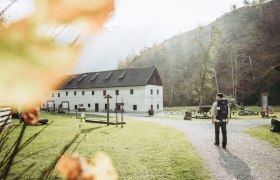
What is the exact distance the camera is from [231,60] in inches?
2849

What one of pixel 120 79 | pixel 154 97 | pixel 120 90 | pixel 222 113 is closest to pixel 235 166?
pixel 222 113

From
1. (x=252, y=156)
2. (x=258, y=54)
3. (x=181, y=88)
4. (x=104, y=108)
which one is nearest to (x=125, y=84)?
(x=104, y=108)

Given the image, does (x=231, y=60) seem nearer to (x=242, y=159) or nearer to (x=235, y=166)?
(x=242, y=159)

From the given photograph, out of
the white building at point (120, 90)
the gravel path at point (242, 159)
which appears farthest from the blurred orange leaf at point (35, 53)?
the white building at point (120, 90)

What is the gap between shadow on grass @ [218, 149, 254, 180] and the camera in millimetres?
7695

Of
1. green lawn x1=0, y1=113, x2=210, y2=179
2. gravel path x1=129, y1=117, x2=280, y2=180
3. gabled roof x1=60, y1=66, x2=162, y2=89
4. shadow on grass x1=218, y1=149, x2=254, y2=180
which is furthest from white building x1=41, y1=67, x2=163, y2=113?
shadow on grass x1=218, y1=149, x2=254, y2=180

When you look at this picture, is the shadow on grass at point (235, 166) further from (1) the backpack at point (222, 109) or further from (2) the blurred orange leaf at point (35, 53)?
(2) the blurred orange leaf at point (35, 53)

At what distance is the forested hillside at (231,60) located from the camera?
230 ft

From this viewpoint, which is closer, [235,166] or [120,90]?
[235,166]

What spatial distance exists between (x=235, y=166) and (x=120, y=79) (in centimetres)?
4817

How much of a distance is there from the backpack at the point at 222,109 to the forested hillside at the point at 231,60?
49.9 m

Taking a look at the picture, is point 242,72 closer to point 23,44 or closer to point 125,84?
point 125,84

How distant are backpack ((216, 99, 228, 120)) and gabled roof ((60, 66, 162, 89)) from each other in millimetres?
39923

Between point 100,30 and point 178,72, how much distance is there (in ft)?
290
